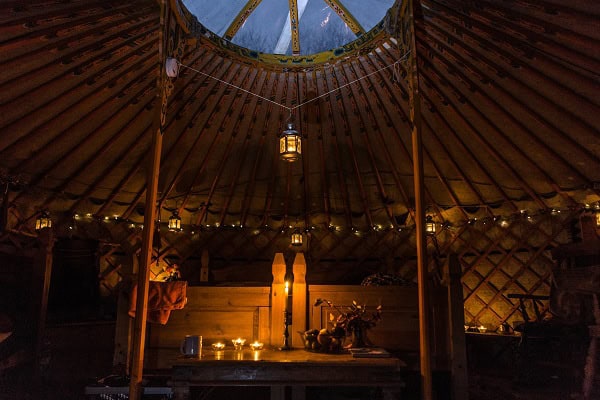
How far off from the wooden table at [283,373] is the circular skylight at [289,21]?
2.81 metres

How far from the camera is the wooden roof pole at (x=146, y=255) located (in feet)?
7.56

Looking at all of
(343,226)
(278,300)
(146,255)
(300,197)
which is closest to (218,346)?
(278,300)

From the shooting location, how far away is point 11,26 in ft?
8.94

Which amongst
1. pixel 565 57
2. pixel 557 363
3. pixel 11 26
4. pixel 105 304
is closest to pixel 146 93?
pixel 11 26

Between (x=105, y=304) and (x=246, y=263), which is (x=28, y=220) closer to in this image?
(x=105, y=304)

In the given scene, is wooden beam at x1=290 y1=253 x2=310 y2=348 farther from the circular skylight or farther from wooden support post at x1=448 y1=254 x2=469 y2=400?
the circular skylight

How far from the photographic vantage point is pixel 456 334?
321cm

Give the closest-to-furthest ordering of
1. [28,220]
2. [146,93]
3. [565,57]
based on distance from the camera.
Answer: [565,57] < [146,93] < [28,220]

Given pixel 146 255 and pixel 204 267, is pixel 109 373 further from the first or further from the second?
pixel 146 255

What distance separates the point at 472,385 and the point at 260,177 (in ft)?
10.5

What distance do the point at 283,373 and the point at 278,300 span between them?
89 centimetres

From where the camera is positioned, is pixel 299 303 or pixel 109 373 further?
pixel 109 373

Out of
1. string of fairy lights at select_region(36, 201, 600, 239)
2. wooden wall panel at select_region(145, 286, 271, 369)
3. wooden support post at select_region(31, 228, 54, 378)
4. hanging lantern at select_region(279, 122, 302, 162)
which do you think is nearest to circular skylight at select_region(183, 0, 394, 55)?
hanging lantern at select_region(279, 122, 302, 162)

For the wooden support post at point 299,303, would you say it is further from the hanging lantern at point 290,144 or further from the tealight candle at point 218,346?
the hanging lantern at point 290,144
